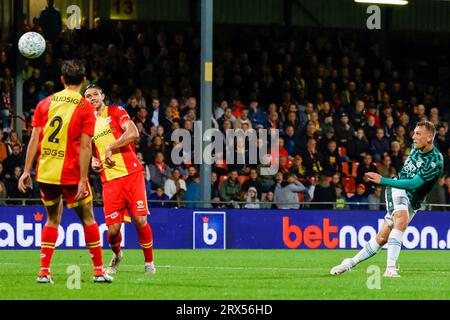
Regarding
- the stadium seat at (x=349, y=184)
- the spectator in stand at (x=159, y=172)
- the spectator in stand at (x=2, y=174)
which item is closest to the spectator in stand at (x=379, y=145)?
the stadium seat at (x=349, y=184)

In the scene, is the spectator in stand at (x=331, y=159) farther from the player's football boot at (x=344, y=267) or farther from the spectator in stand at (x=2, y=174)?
the player's football boot at (x=344, y=267)

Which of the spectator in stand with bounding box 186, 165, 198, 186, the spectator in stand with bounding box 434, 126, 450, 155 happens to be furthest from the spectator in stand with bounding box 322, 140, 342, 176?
the spectator in stand with bounding box 186, 165, 198, 186

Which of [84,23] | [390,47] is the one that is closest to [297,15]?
[390,47]

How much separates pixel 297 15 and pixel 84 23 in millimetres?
8354

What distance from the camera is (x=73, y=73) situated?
11.8 metres

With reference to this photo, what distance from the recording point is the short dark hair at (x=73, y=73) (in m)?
11.8

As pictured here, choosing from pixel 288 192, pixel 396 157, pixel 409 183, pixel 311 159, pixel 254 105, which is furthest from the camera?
pixel 396 157

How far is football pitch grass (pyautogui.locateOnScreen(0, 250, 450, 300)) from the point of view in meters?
11.1

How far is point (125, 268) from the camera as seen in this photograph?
51.0ft

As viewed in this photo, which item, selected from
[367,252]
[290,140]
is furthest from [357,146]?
[367,252]

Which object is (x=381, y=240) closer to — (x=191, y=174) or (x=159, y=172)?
(x=159, y=172)

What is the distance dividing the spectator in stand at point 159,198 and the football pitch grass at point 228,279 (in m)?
3.80

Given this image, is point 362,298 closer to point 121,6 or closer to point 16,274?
point 16,274

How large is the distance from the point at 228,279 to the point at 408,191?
97.8 inches
